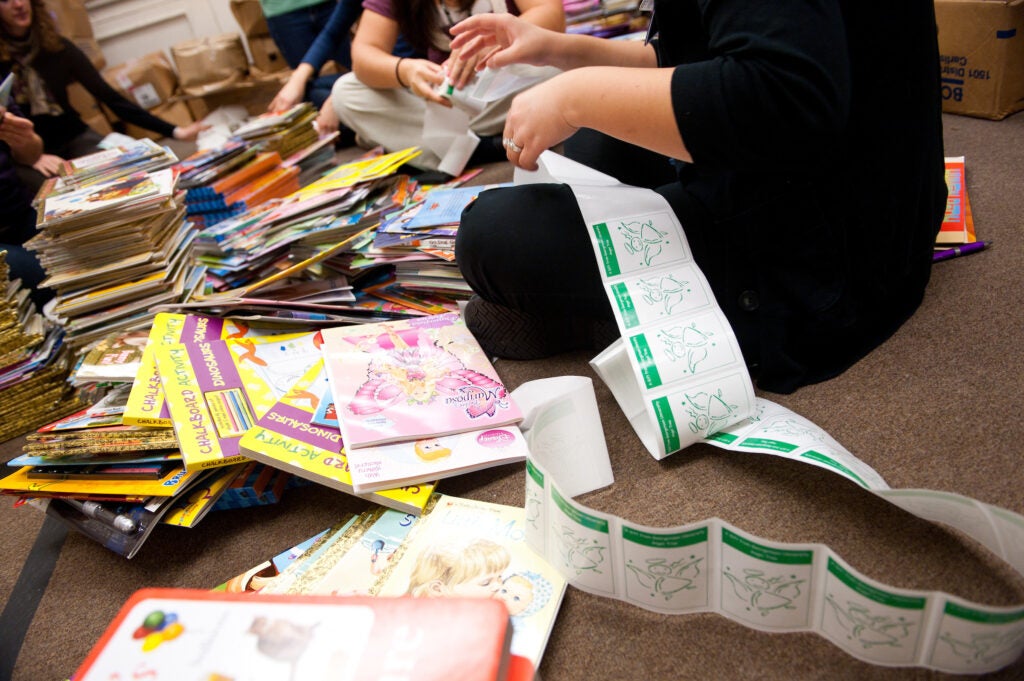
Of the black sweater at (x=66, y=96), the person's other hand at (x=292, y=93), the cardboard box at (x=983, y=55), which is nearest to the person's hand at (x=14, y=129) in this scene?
the black sweater at (x=66, y=96)

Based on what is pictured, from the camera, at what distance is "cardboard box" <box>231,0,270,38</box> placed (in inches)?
128

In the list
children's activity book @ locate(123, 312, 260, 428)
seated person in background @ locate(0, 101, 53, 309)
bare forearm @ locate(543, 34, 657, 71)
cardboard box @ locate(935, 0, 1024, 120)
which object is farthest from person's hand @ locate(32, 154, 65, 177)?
cardboard box @ locate(935, 0, 1024, 120)

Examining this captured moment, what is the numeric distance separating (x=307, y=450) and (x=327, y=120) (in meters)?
1.66

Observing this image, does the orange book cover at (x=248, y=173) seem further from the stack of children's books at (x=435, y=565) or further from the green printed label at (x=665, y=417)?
the green printed label at (x=665, y=417)

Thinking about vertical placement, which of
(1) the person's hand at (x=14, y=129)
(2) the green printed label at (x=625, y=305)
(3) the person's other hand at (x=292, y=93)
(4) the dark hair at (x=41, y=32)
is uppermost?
(4) the dark hair at (x=41, y=32)

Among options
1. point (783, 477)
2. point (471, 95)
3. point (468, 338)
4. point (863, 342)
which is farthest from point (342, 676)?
point (471, 95)

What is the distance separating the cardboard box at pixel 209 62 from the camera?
3.30 meters

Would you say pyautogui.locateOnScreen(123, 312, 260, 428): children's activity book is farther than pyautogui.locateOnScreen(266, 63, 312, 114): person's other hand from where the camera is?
No

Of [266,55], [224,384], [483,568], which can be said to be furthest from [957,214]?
[266,55]

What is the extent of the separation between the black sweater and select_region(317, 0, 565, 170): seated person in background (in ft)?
3.05

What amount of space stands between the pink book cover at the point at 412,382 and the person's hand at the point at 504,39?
46 cm

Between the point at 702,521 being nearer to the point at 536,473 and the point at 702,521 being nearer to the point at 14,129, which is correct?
the point at 536,473

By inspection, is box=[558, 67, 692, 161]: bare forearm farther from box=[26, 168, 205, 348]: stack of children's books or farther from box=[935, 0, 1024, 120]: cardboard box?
box=[935, 0, 1024, 120]: cardboard box

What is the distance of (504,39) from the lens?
119cm
